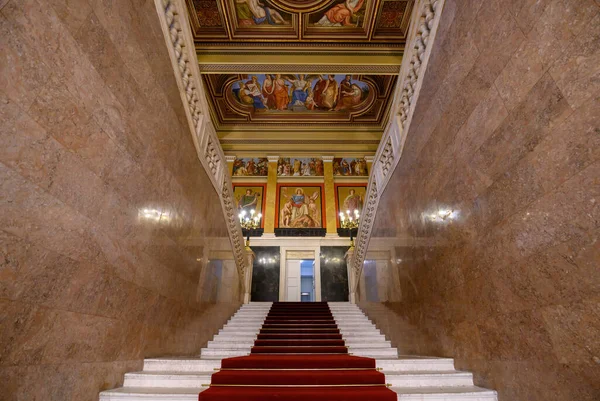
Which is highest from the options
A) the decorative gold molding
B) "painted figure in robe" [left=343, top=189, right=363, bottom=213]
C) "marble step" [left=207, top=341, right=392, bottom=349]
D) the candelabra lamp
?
the decorative gold molding

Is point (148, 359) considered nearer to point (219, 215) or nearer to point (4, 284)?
point (4, 284)

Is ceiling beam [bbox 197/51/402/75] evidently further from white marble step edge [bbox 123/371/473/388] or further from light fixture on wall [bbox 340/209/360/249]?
white marble step edge [bbox 123/371/473/388]

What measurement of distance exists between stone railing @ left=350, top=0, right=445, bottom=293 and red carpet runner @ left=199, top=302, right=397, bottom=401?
2602 mm

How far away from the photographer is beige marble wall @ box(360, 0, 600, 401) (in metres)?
1.60

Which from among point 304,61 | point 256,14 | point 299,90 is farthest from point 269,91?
point 256,14

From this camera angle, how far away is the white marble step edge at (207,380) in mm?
2451

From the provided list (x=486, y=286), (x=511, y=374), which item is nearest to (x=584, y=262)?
(x=486, y=286)

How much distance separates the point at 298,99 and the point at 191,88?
25.6ft

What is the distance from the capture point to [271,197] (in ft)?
40.2

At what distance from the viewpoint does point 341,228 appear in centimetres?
1153

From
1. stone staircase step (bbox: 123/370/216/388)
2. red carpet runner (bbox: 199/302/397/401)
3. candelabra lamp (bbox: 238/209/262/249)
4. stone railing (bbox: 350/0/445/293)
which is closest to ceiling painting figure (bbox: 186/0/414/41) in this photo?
stone railing (bbox: 350/0/445/293)

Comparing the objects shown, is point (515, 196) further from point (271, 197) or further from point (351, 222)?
point (271, 197)

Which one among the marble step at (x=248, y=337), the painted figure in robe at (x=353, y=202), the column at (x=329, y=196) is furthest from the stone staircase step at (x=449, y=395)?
the painted figure in robe at (x=353, y=202)

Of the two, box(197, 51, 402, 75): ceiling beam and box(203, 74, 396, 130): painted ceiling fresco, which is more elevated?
box(203, 74, 396, 130): painted ceiling fresco
